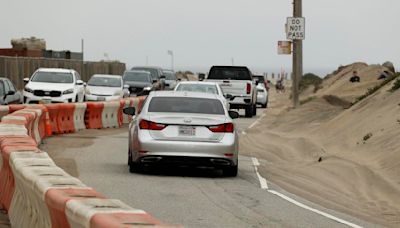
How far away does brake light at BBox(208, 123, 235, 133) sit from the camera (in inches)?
701

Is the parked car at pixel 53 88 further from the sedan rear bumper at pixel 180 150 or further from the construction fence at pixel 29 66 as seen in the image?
the sedan rear bumper at pixel 180 150

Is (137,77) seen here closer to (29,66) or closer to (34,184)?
(29,66)

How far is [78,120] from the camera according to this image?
3117 cm

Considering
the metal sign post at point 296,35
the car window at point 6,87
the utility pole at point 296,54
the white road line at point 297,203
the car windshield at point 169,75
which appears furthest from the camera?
the car windshield at point 169,75

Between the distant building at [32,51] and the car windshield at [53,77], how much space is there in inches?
997

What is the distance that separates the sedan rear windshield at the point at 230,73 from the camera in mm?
45562

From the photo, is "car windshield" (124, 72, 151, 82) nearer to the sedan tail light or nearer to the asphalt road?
the sedan tail light

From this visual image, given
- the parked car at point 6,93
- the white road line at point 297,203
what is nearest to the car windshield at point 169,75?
the parked car at point 6,93

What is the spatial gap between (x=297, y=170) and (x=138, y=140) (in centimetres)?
424

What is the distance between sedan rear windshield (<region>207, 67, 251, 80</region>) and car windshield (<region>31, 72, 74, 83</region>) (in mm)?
7335

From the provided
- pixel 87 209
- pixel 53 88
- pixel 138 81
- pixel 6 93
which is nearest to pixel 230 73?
pixel 138 81

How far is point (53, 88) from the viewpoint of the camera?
3922cm

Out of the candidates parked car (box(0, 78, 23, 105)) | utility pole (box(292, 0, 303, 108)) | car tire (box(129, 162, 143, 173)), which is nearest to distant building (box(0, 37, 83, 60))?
utility pole (box(292, 0, 303, 108))

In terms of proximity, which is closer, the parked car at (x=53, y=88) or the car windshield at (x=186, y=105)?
the car windshield at (x=186, y=105)
